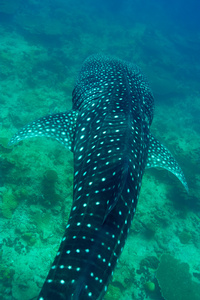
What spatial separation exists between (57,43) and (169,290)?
22.3m

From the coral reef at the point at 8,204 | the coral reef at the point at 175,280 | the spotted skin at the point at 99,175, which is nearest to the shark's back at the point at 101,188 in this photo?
the spotted skin at the point at 99,175

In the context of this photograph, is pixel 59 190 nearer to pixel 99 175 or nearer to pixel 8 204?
pixel 8 204

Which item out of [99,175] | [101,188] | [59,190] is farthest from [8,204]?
[101,188]

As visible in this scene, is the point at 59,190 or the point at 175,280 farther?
the point at 59,190

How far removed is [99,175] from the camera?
3.32m

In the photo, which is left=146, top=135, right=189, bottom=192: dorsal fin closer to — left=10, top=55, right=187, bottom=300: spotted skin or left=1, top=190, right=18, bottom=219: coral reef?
left=10, top=55, right=187, bottom=300: spotted skin

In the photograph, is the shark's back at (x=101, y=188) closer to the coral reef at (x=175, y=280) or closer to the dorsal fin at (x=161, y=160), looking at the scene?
the dorsal fin at (x=161, y=160)

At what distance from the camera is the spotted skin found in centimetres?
243

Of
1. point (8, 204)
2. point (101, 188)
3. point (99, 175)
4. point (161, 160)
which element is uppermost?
point (161, 160)

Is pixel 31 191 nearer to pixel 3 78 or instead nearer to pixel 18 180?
pixel 18 180

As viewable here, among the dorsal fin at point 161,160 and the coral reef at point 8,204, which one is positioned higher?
the dorsal fin at point 161,160

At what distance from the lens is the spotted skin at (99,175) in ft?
7.98

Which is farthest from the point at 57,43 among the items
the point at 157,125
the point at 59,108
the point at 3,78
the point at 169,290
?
the point at 169,290

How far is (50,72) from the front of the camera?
52.6ft
